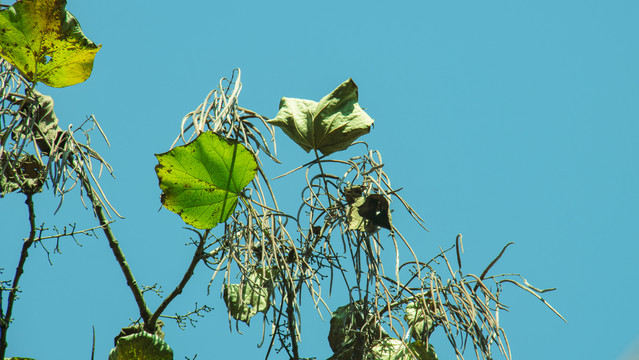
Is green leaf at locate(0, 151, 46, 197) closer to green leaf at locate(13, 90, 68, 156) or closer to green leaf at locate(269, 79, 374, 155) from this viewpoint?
green leaf at locate(13, 90, 68, 156)

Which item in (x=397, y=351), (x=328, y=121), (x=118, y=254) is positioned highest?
(x=328, y=121)

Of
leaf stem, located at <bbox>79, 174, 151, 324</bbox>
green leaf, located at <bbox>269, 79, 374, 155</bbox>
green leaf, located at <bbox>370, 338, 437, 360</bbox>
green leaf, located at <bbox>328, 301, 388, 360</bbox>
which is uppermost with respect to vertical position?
green leaf, located at <bbox>269, 79, 374, 155</bbox>

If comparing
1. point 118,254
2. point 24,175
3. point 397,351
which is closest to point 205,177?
point 118,254

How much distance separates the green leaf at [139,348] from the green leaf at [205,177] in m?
0.30

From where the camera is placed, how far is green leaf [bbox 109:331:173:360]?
1279 mm

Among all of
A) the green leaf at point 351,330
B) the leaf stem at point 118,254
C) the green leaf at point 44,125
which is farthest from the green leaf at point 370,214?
the green leaf at point 44,125

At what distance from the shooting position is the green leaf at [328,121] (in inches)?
53.4

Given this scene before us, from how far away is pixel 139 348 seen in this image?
1282mm

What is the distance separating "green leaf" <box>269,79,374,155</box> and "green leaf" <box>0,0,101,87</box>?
1.46 ft

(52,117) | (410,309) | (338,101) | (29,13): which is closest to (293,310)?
(410,309)

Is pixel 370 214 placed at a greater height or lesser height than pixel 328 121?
lesser

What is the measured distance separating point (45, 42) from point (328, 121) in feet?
2.07

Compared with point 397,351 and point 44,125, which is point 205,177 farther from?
point 397,351

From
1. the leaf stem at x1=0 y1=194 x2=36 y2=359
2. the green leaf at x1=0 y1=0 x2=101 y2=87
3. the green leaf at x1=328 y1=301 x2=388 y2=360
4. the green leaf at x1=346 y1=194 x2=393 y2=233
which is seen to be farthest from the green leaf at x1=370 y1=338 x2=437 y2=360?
the green leaf at x1=0 y1=0 x2=101 y2=87
